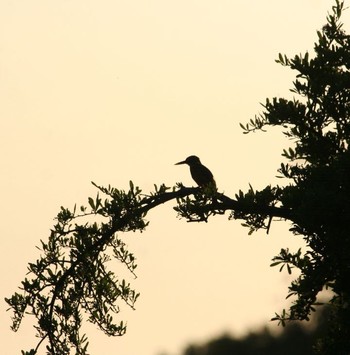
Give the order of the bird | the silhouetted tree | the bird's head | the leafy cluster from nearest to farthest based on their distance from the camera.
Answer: the leafy cluster → the bird → the bird's head → the silhouetted tree

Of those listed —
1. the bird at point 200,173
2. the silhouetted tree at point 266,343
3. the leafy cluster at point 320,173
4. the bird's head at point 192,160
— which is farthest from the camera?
the silhouetted tree at point 266,343

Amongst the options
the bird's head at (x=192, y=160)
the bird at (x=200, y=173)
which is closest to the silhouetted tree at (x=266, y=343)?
the bird's head at (x=192, y=160)

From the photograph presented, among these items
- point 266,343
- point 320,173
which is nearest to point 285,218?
point 320,173

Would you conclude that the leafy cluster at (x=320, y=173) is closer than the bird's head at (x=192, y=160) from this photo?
Yes

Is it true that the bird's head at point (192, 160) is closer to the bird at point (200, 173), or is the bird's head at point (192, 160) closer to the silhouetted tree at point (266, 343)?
the bird at point (200, 173)

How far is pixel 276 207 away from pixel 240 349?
57.4 meters

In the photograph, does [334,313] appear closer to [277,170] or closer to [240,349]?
[277,170]

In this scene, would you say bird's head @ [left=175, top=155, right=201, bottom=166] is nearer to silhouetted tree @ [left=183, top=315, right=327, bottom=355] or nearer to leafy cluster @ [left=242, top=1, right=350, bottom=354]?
leafy cluster @ [left=242, top=1, right=350, bottom=354]

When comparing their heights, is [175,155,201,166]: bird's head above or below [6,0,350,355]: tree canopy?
above

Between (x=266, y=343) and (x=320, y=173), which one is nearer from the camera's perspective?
(x=320, y=173)

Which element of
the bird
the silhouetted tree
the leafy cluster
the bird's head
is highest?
the silhouetted tree

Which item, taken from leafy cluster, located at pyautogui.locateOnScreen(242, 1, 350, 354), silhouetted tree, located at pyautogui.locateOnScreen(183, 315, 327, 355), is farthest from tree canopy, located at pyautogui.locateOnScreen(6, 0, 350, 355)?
silhouetted tree, located at pyautogui.locateOnScreen(183, 315, 327, 355)

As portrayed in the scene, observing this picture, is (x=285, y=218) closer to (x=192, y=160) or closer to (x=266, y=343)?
(x=192, y=160)

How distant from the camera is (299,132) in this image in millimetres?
14422
